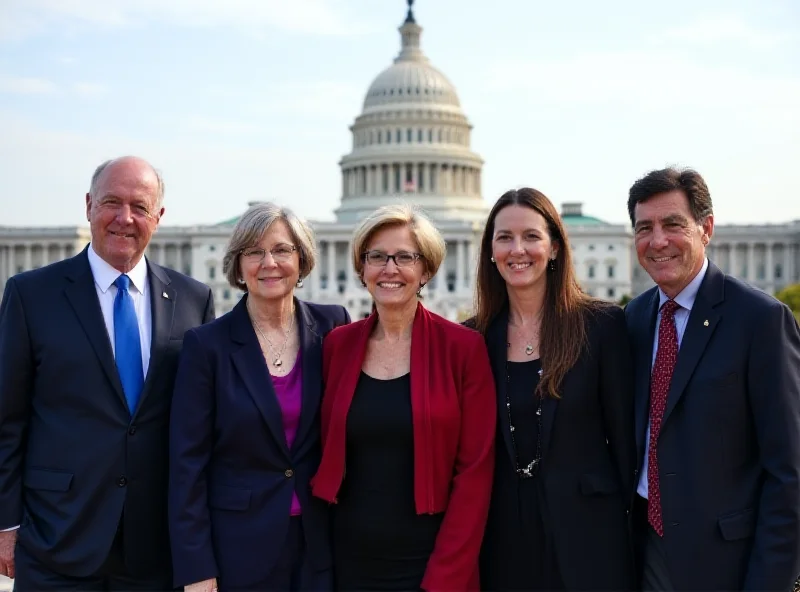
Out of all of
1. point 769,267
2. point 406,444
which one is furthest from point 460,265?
point 406,444

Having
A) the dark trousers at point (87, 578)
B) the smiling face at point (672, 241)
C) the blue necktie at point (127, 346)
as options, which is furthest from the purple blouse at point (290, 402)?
the smiling face at point (672, 241)

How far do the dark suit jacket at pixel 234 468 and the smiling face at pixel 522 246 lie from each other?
5.79 ft

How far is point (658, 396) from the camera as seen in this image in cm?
715

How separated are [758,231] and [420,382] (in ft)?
299

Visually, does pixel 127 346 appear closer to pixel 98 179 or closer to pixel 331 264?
pixel 98 179

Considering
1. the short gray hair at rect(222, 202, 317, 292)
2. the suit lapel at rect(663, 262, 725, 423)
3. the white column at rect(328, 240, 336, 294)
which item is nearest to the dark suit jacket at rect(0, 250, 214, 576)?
the short gray hair at rect(222, 202, 317, 292)

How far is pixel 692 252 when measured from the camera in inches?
284

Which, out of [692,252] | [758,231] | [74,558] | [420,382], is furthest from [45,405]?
[758,231]

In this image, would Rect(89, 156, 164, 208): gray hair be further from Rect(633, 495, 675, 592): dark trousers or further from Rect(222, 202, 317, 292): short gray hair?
Rect(633, 495, 675, 592): dark trousers

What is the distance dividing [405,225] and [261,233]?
3.52 ft

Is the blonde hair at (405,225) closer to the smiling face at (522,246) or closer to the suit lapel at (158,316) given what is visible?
the smiling face at (522,246)

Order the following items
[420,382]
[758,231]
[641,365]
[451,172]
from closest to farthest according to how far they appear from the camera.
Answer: [420,382], [641,365], [758,231], [451,172]

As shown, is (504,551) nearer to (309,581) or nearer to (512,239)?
(309,581)

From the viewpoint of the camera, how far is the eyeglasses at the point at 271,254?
281 inches
